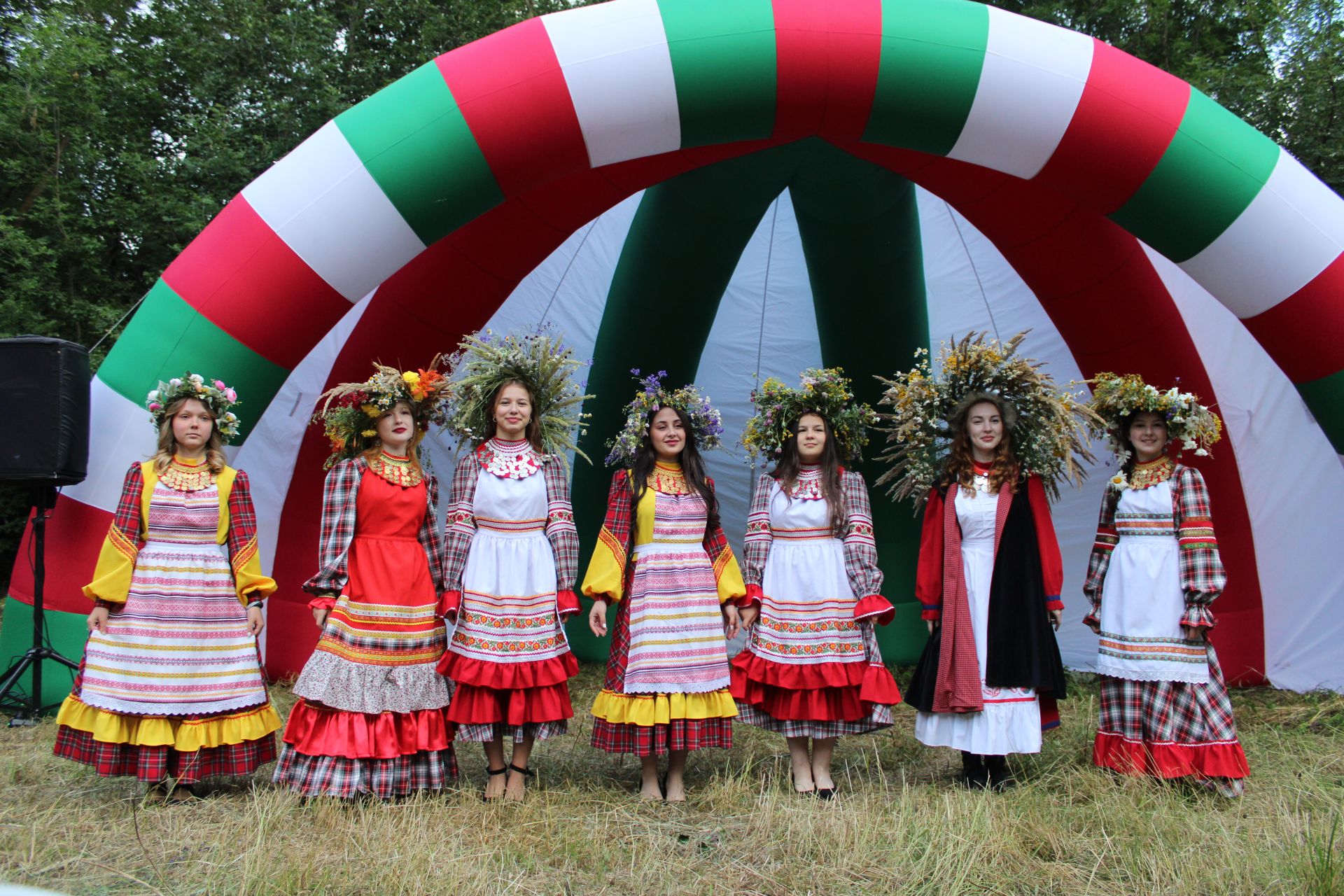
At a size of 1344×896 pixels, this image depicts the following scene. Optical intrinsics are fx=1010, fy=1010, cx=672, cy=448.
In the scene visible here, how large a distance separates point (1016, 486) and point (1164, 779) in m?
1.19

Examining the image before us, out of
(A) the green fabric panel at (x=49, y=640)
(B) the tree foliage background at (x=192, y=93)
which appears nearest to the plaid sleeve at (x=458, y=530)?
(A) the green fabric panel at (x=49, y=640)

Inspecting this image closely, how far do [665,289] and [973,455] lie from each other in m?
2.51

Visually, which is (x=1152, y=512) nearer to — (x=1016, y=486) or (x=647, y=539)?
(x=1016, y=486)

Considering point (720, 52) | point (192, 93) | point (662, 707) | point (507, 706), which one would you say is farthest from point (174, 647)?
Result: point (192, 93)

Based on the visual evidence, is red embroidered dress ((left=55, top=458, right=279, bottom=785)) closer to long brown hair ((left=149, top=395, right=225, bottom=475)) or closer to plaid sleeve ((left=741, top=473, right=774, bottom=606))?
long brown hair ((left=149, top=395, right=225, bottom=475))

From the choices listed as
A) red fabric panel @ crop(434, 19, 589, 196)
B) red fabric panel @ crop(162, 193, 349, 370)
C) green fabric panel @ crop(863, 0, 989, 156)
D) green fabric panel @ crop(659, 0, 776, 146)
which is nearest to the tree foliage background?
red fabric panel @ crop(162, 193, 349, 370)

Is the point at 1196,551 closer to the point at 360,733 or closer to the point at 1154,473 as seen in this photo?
the point at 1154,473

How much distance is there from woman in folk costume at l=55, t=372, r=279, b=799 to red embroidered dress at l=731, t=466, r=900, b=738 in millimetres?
1888

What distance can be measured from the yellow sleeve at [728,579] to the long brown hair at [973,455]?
913 mm

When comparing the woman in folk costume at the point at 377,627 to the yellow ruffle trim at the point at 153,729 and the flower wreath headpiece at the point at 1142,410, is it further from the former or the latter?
the flower wreath headpiece at the point at 1142,410

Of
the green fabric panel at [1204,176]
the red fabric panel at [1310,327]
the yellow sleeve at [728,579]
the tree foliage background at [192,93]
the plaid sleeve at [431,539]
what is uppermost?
the tree foliage background at [192,93]

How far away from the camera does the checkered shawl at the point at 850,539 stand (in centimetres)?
398

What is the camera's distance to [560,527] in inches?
153

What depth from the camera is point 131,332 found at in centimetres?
400
